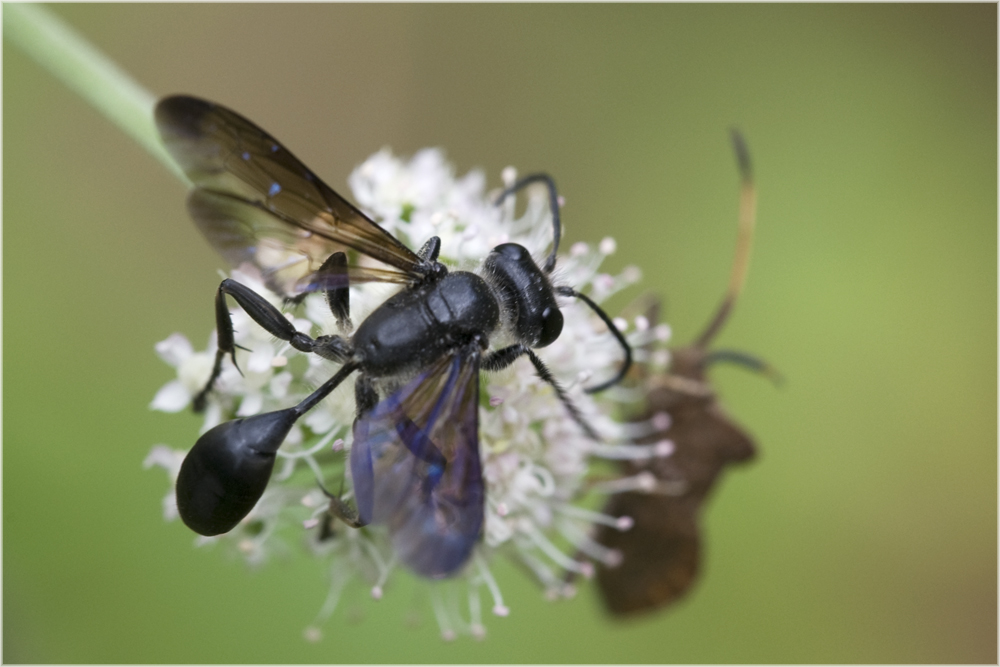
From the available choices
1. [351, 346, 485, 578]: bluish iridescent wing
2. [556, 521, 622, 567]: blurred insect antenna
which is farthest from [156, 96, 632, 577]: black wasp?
[556, 521, 622, 567]: blurred insect antenna

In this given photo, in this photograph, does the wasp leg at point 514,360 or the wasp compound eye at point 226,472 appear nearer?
the wasp compound eye at point 226,472

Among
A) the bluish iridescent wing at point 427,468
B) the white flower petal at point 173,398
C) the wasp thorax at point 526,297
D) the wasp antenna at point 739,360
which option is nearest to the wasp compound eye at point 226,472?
the bluish iridescent wing at point 427,468

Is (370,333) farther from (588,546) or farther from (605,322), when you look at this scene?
(588,546)

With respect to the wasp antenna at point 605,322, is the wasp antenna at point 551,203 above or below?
above

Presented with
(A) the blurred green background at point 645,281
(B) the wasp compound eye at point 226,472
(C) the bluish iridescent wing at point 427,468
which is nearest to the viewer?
(C) the bluish iridescent wing at point 427,468

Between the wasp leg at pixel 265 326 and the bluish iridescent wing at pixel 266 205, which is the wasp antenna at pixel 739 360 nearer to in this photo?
the bluish iridescent wing at pixel 266 205

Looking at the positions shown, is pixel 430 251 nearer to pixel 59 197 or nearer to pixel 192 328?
pixel 192 328

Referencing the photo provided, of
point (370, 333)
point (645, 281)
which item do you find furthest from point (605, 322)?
point (645, 281)

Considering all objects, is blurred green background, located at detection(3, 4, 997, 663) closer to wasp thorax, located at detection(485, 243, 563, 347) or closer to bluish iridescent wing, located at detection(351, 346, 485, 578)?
wasp thorax, located at detection(485, 243, 563, 347)
